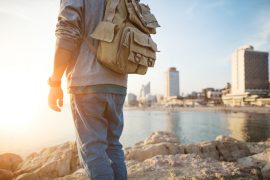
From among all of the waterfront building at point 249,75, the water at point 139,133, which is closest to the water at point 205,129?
the water at point 139,133

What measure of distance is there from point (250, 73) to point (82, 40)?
439 ft

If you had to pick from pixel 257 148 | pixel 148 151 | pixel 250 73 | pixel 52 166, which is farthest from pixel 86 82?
pixel 250 73

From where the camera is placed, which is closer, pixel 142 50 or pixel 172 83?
pixel 142 50

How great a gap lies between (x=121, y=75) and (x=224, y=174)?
2089mm

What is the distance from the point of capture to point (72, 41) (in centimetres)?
166

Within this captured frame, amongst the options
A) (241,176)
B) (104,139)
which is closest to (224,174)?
(241,176)

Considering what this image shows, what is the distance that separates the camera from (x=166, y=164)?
3832 millimetres

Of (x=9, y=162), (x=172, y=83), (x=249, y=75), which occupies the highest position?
(x=172, y=83)

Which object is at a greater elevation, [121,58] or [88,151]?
[121,58]

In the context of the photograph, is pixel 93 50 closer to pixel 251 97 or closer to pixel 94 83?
pixel 94 83

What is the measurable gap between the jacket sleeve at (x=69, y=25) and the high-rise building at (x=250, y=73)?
12449cm

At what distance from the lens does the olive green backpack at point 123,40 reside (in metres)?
1.69

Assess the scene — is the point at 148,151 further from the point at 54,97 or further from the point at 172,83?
the point at 172,83

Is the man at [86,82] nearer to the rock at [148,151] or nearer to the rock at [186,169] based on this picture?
the rock at [186,169]
